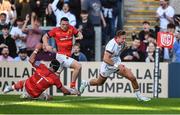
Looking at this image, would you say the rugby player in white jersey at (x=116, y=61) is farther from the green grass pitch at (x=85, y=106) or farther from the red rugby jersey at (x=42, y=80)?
the red rugby jersey at (x=42, y=80)

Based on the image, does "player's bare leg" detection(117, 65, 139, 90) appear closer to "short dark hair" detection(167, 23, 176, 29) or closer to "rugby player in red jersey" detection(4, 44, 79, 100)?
"rugby player in red jersey" detection(4, 44, 79, 100)

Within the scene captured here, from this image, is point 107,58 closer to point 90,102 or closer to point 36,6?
point 90,102

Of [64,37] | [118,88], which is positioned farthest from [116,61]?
[118,88]

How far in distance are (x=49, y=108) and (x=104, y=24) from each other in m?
8.78

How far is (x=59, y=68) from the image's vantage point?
65.1ft

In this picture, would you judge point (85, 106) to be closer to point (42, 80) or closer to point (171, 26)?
point (42, 80)

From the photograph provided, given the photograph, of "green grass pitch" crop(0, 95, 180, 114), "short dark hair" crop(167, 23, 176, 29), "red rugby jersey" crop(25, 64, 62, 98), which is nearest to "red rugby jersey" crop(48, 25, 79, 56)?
"green grass pitch" crop(0, 95, 180, 114)

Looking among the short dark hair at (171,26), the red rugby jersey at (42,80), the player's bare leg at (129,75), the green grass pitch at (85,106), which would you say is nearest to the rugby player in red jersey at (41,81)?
the red rugby jersey at (42,80)

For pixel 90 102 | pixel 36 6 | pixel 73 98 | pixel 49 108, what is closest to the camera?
pixel 49 108

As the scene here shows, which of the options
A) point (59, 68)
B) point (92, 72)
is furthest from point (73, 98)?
point (92, 72)

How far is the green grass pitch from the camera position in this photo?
16.5 m

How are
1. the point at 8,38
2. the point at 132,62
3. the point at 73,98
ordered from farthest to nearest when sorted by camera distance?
the point at 8,38 → the point at 132,62 → the point at 73,98

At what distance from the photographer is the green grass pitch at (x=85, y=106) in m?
16.5

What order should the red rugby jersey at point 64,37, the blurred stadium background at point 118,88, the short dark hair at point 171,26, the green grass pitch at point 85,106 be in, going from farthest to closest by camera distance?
the short dark hair at point 171,26, the red rugby jersey at point 64,37, the blurred stadium background at point 118,88, the green grass pitch at point 85,106
